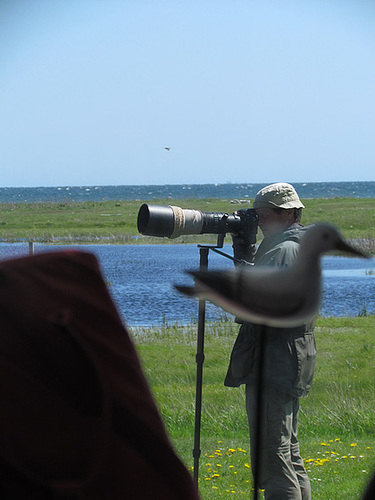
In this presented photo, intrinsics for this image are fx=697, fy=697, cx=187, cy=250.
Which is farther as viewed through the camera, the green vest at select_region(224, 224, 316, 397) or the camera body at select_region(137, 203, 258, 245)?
the green vest at select_region(224, 224, 316, 397)

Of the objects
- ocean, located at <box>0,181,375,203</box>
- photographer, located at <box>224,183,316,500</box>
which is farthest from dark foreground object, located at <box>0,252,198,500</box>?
ocean, located at <box>0,181,375,203</box>

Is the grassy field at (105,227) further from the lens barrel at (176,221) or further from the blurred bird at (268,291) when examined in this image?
the blurred bird at (268,291)

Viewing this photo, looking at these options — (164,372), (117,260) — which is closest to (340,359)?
(164,372)

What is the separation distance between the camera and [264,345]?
0.74 metres

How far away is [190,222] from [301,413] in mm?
3571

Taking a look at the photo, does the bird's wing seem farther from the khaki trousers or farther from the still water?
the still water

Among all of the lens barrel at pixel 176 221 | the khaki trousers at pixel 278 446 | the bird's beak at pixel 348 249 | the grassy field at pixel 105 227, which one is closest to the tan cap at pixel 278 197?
the lens barrel at pixel 176 221

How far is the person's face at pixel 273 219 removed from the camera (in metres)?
3.74

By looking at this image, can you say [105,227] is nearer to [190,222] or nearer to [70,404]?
[190,222]

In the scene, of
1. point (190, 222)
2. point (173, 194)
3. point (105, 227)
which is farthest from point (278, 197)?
point (173, 194)

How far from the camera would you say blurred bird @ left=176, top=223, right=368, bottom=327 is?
652 millimetres

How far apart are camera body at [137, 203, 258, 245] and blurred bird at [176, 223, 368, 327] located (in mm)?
2364

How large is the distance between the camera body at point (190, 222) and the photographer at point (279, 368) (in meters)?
0.06

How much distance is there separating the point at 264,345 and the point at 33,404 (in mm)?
248
